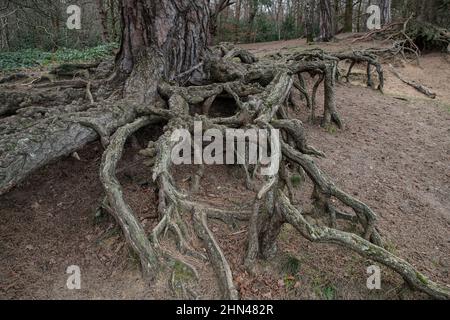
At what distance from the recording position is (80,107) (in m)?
3.75

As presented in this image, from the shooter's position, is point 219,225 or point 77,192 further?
point 77,192

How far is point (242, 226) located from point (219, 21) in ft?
69.6

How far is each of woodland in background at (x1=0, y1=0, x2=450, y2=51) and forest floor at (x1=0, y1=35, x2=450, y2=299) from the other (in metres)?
3.63

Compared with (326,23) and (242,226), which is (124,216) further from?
(326,23)

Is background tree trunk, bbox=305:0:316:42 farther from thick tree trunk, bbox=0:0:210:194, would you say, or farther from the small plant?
the small plant

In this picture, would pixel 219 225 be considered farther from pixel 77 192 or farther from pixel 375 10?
pixel 375 10

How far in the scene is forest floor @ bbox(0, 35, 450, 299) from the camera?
2891mm

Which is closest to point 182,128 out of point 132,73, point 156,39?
point 132,73

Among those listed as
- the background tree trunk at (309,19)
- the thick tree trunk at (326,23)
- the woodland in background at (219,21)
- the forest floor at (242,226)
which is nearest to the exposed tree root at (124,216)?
the forest floor at (242,226)

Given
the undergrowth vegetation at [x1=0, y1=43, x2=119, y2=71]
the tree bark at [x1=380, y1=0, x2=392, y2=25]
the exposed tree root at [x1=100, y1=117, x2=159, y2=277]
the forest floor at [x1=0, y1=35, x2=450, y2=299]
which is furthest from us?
the tree bark at [x1=380, y1=0, x2=392, y2=25]

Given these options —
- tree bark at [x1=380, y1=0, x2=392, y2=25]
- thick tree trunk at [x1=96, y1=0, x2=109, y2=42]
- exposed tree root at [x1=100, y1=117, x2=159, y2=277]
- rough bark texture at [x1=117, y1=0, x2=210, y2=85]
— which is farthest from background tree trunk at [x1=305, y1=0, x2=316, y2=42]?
exposed tree root at [x1=100, y1=117, x2=159, y2=277]
